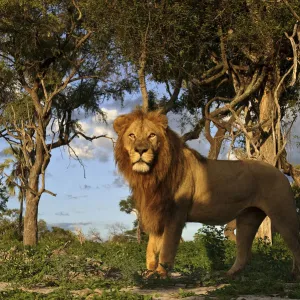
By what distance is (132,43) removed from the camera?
15406mm

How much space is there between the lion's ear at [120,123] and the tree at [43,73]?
37.9 ft

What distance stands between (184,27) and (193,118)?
549 cm

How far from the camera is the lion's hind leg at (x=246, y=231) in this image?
6.78 meters

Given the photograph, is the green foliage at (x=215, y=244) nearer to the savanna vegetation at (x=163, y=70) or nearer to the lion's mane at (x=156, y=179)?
the savanna vegetation at (x=163, y=70)

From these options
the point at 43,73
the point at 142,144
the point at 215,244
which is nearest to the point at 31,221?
the point at 43,73

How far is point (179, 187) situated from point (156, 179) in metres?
0.31

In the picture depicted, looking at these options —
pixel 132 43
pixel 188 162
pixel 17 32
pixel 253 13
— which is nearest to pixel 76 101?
pixel 17 32

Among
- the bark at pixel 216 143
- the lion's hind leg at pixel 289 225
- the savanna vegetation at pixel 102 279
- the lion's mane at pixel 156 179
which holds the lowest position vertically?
the savanna vegetation at pixel 102 279

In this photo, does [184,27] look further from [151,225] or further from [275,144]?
[151,225]

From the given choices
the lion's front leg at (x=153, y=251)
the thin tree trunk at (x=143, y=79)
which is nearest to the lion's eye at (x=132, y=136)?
the lion's front leg at (x=153, y=251)

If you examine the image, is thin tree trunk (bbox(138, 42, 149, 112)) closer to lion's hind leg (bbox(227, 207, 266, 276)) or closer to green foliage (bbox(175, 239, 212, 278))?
green foliage (bbox(175, 239, 212, 278))

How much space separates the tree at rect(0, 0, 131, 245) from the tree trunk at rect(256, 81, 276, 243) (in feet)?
17.2

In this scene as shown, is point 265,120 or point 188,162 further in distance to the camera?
point 265,120

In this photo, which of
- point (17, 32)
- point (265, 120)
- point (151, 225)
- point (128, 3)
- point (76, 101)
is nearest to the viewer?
point (151, 225)
